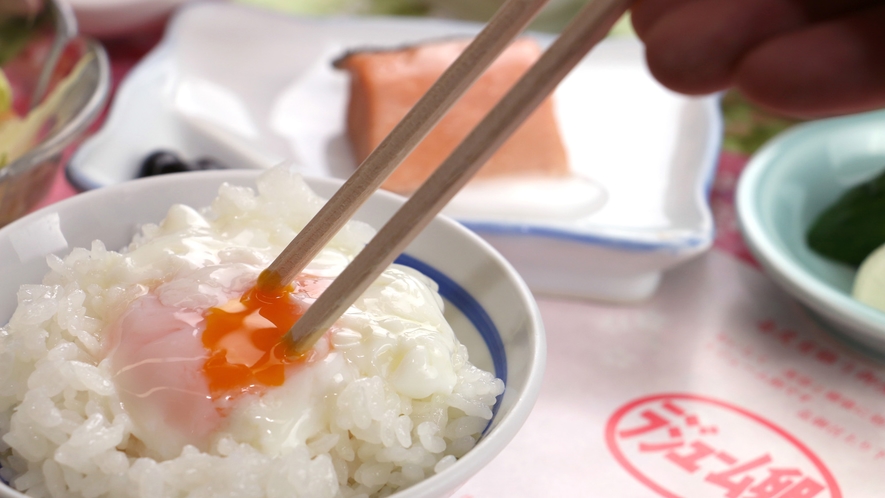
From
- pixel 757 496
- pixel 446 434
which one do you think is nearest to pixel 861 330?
pixel 757 496

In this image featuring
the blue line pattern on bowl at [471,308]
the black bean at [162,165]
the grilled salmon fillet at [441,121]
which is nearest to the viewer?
the blue line pattern on bowl at [471,308]

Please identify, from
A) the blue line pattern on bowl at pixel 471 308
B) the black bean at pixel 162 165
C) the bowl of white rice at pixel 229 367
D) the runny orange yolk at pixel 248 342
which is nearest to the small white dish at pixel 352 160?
the black bean at pixel 162 165

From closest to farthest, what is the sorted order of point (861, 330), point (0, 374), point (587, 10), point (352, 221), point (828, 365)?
1. point (587, 10)
2. point (0, 374)
3. point (352, 221)
4. point (861, 330)
5. point (828, 365)

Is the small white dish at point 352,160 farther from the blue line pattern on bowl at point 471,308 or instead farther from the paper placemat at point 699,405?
the blue line pattern on bowl at point 471,308

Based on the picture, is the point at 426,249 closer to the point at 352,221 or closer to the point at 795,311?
the point at 352,221

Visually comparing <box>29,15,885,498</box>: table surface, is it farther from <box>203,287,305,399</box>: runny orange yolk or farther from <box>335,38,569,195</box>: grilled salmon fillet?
<box>335,38,569,195</box>: grilled salmon fillet

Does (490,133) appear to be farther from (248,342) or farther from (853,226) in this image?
(853,226)
